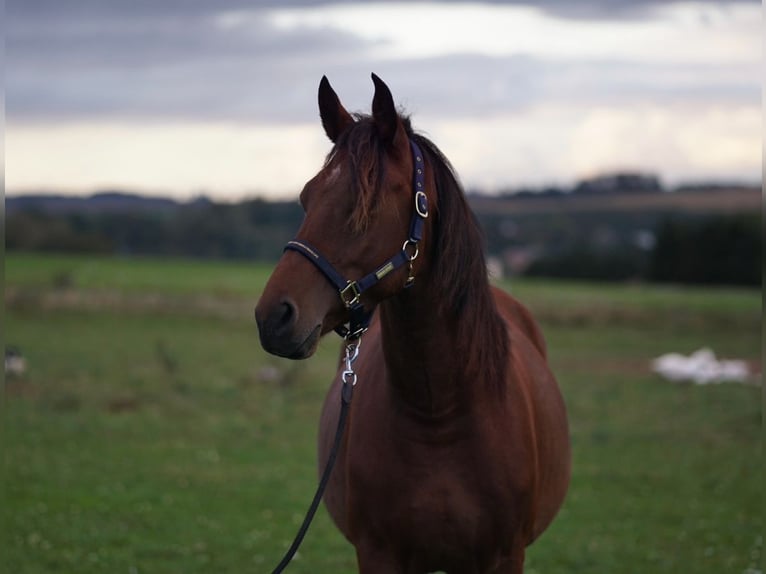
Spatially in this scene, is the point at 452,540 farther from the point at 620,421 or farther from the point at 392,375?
the point at 620,421

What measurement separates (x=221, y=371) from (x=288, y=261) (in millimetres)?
17475

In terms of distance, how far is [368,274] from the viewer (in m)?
3.30

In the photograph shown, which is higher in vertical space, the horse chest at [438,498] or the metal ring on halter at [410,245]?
the metal ring on halter at [410,245]

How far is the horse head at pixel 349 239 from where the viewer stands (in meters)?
3.10

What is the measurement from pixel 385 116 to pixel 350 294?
2.12 feet

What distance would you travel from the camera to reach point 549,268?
56562mm

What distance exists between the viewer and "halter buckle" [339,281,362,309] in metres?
3.24

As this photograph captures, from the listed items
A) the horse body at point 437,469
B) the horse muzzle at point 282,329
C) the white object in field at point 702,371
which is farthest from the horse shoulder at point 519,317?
the white object in field at point 702,371

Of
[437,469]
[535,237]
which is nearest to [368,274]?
[437,469]

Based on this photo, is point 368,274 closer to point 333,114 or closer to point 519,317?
point 333,114

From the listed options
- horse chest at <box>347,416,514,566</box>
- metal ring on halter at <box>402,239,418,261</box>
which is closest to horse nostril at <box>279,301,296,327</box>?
metal ring on halter at <box>402,239,418,261</box>

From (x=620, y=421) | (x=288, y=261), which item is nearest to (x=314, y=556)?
(x=288, y=261)

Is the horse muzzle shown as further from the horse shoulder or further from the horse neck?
the horse shoulder

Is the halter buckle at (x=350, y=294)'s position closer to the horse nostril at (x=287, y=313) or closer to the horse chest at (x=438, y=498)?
the horse nostril at (x=287, y=313)
